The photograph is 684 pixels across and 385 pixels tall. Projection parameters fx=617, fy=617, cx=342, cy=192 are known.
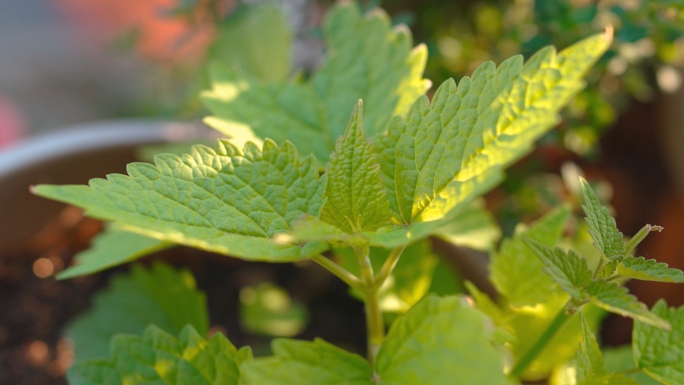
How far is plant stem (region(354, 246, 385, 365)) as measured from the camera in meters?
0.49

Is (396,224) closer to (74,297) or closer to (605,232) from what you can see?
(605,232)

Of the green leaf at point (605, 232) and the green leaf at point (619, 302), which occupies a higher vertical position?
the green leaf at point (605, 232)

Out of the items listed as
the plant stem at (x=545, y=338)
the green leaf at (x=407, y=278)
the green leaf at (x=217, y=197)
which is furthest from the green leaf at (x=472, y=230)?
the green leaf at (x=217, y=197)

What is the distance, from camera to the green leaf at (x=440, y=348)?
380 mm

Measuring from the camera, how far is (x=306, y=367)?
1.50 ft

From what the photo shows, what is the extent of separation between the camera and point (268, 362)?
437 mm

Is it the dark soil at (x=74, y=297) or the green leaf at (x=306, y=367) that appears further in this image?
the dark soil at (x=74, y=297)

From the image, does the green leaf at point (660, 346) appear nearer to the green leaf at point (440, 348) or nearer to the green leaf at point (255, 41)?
the green leaf at point (440, 348)

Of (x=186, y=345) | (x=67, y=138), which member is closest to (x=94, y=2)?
(x=67, y=138)

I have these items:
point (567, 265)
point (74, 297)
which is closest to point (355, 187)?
point (567, 265)

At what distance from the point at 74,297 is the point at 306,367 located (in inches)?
24.4

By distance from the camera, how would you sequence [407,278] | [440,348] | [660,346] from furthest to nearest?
1. [407,278]
2. [660,346]
3. [440,348]

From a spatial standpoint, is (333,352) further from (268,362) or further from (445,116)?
(445,116)

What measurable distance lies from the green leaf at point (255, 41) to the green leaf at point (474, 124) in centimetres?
45
